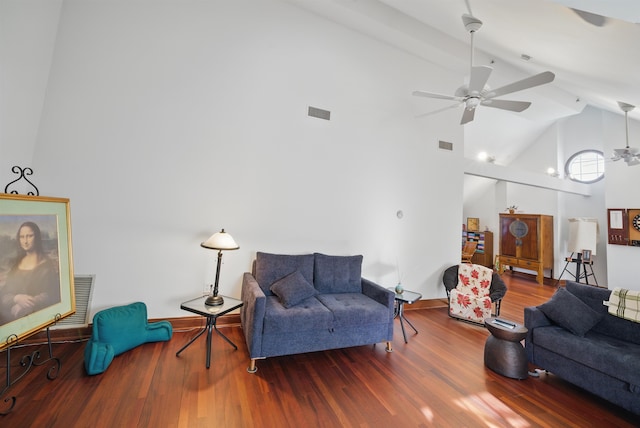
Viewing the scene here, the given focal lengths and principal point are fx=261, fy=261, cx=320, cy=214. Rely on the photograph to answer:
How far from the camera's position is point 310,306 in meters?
2.75

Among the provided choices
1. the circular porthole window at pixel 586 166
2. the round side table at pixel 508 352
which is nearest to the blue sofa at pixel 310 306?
the round side table at pixel 508 352

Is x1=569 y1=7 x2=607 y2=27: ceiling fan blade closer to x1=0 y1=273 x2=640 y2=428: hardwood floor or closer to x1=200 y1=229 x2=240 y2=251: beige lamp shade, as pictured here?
x1=0 y1=273 x2=640 y2=428: hardwood floor

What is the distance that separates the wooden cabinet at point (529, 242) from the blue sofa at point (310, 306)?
5941mm

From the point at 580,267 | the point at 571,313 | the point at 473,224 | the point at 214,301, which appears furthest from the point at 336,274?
the point at 580,267

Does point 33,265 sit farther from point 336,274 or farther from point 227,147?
point 336,274

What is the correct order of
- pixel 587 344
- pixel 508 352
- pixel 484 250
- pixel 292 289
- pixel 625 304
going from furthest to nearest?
pixel 484 250, pixel 292 289, pixel 508 352, pixel 625 304, pixel 587 344

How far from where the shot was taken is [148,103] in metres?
3.00

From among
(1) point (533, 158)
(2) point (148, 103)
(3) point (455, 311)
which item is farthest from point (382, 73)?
(1) point (533, 158)

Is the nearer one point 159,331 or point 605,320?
point 605,320

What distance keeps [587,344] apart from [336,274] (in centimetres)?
240

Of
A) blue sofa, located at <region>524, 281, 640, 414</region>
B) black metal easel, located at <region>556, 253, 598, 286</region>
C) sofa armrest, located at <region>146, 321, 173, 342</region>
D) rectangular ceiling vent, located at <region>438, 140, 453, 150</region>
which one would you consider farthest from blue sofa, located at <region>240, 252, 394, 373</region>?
black metal easel, located at <region>556, 253, 598, 286</region>

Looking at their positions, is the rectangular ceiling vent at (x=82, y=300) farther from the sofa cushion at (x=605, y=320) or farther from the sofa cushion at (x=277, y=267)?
the sofa cushion at (x=605, y=320)

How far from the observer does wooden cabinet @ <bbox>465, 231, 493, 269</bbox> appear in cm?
783

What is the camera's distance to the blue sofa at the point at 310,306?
2.44m
